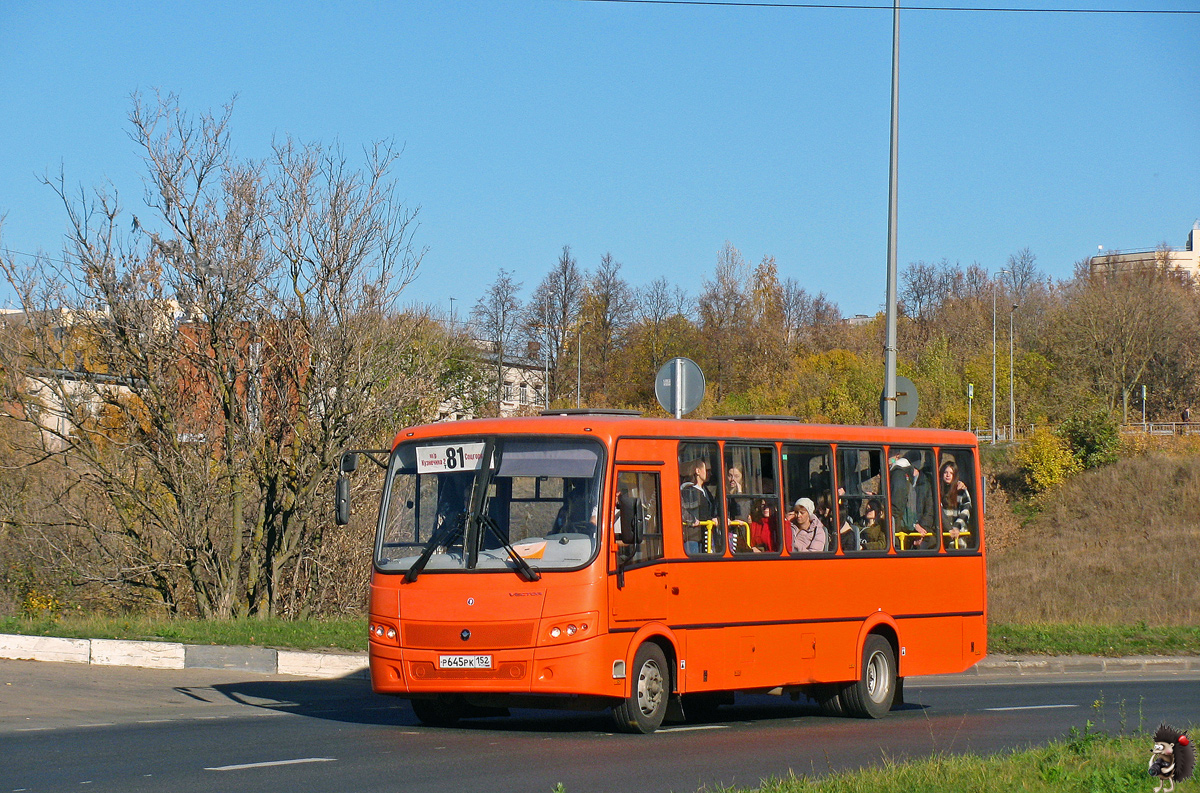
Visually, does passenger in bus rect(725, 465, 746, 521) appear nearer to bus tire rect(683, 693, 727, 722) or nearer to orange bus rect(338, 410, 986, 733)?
orange bus rect(338, 410, 986, 733)

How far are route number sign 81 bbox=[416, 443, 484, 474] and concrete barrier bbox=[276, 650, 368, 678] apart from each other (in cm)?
454

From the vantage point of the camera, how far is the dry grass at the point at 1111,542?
4647 centimetres

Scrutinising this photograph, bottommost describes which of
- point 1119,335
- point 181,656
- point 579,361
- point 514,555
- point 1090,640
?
point 1090,640

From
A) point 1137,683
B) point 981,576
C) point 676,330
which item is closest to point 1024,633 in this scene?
point 1137,683

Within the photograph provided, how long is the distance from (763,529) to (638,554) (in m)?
1.87

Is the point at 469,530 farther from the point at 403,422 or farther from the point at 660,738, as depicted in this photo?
the point at 403,422

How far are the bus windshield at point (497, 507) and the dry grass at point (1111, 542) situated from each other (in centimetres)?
3324

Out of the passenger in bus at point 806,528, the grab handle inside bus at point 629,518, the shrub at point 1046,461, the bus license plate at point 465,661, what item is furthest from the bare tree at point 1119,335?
the bus license plate at point 465,661

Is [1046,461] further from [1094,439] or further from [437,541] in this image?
[437,541]

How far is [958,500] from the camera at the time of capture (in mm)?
15188

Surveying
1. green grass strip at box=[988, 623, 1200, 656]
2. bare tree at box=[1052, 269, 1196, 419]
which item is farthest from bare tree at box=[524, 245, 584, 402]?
green grass strip at box=[988, 623, 1200, 656]

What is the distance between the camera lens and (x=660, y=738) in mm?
11008

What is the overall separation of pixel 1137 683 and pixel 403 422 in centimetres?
1180

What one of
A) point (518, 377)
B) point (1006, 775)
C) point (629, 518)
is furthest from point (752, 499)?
point (518, 377)
